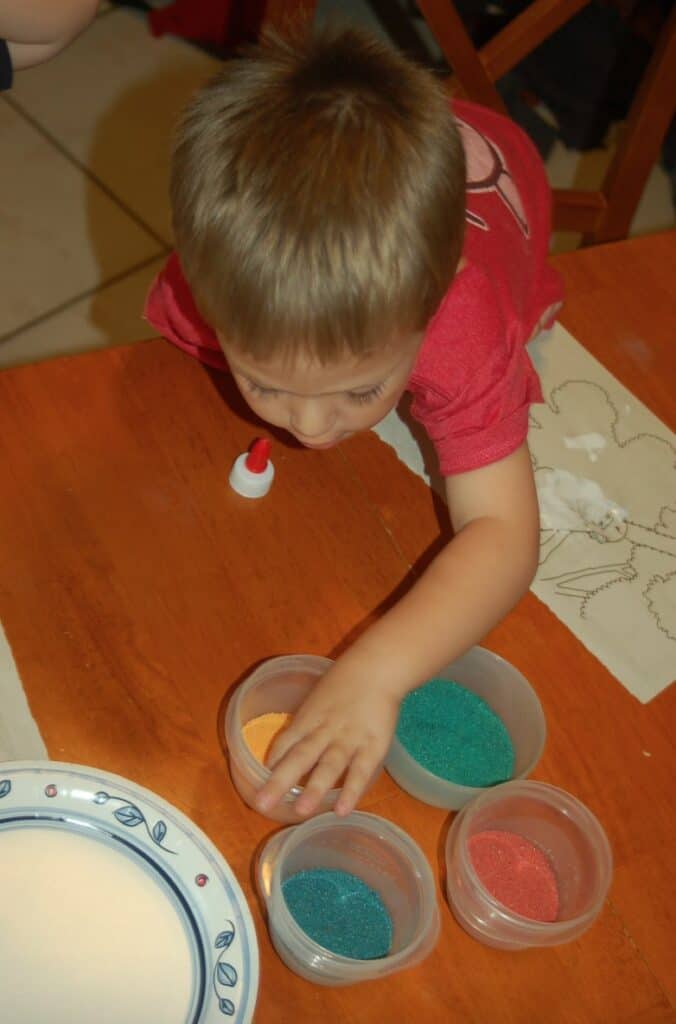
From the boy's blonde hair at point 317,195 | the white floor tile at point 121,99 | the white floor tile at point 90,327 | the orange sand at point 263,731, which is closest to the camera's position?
the boy's blonde hair at point 317,195

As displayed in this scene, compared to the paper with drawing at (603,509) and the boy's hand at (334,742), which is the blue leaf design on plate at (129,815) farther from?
the paper with drawing at (603,509)

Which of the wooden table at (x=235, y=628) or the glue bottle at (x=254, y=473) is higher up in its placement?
the glue bottle at (x=254, y=473)

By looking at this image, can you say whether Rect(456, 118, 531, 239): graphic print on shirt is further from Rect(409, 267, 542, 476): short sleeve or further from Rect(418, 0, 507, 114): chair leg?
Rect(418, 0, 507, 114): chair leg

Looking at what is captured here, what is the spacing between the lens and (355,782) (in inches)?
26.6

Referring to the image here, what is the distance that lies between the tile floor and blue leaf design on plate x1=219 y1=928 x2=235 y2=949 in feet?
3.78

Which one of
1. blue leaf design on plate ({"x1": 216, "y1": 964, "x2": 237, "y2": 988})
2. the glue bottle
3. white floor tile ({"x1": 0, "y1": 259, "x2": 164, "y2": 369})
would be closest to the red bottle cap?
the glue bottle

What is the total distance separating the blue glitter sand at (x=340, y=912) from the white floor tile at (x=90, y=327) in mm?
1097

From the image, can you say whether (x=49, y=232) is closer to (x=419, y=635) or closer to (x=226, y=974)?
(x=419, y=635)

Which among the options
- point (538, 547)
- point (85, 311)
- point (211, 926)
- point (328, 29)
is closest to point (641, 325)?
point (538, 547)

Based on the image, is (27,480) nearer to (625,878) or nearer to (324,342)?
(324,342)

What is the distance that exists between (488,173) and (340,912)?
1.89ft

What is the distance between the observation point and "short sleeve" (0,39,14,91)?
930 mm

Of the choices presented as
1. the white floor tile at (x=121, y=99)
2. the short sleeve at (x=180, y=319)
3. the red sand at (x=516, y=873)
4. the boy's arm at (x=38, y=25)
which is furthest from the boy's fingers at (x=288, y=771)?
the white floor tile at (x=121, y=99)

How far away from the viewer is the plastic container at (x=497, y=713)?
0.70m
